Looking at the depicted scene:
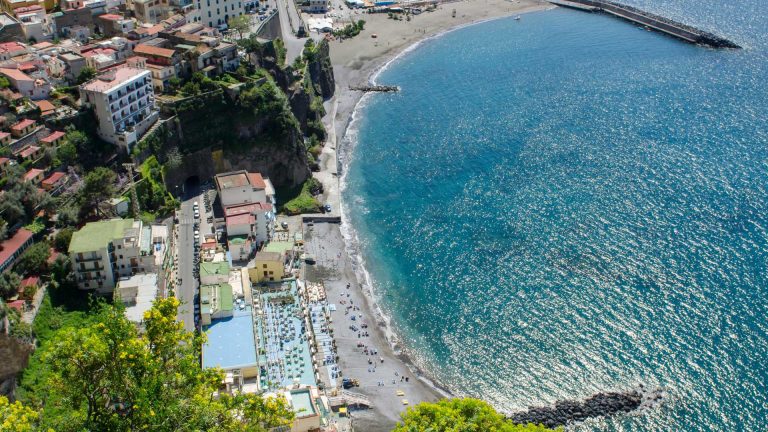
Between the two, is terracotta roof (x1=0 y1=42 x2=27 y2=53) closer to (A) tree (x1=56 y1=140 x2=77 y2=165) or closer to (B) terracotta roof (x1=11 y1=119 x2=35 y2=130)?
(B) terracotta roof (x1=11 y1=119 x2=35 y2=130)

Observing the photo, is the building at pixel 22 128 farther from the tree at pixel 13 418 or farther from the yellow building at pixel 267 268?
the tree at pixel 13 418

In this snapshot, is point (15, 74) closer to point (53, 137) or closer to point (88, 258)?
point (53, 137)

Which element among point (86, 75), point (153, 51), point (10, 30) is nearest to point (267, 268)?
point (86, 75)

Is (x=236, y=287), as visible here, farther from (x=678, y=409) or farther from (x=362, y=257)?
(x=678, y=409)

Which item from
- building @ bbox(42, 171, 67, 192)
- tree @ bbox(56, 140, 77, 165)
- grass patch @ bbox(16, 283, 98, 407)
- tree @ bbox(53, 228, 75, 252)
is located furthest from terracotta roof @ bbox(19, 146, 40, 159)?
grass patch @ bbox(16, 283, 98, 407)

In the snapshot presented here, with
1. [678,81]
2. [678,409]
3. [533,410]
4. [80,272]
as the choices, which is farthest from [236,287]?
[678,81]

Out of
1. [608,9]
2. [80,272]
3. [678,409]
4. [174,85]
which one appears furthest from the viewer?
[608,9]
